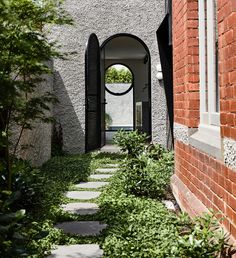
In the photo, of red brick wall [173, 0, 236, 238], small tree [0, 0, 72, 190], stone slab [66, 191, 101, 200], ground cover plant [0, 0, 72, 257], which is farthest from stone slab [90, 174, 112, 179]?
small tree [0, 0, 72, 190]

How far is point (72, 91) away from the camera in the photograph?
1139 centimetres

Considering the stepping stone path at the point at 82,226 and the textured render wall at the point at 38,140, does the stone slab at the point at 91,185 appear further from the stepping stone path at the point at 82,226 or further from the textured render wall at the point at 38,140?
the textured render wall at the point at 38,140

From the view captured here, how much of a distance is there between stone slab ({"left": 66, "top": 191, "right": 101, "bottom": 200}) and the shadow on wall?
4.84 meters

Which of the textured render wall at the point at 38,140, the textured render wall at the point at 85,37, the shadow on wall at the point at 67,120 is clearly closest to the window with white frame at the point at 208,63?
Answer: the textured render wall at the point at 38,140

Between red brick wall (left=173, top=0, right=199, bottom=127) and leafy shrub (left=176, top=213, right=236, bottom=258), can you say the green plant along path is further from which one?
red brick wall (left=173, top=0, right=199, bottom=127)

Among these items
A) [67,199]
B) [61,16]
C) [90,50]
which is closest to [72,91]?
[90,50]

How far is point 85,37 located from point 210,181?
27.9 ft

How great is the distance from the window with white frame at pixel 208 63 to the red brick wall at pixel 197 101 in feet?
0.62

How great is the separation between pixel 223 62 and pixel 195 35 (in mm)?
1494

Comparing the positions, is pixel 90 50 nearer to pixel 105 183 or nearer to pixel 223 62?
pixel 105 183

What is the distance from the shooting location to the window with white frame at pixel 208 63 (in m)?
3.67

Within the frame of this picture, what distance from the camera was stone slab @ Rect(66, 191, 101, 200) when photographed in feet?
20.2

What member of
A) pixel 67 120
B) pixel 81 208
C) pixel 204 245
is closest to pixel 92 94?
pixel 67 120

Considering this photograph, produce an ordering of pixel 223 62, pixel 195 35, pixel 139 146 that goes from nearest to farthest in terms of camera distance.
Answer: pixel 223 62 → pixel 195 35 → pixel 139 146
